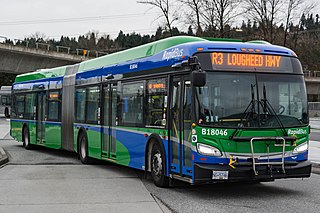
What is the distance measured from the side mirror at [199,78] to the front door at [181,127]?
67cm

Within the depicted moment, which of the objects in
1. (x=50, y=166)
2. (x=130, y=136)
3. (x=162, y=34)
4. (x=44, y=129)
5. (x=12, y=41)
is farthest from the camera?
(x=12, y=41)

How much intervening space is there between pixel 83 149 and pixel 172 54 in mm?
6985

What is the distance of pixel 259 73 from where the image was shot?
10.6 m

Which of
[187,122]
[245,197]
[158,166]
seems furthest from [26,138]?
[245,197]

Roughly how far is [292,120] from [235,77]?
1440mm

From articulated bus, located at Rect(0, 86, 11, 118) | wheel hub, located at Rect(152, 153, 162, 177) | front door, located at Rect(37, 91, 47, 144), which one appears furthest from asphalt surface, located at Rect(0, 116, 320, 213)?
articulated bus, located at Rect(0, 86, 11, 118)

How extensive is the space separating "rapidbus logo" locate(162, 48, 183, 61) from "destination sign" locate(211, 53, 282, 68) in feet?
2.69

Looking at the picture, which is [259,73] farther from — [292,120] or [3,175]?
[3,175]

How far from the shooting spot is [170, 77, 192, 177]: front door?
10.5 meters

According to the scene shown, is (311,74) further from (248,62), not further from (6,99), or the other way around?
(248,62)

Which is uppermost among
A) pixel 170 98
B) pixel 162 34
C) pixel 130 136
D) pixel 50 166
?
pixel 162 34

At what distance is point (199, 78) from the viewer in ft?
32.1

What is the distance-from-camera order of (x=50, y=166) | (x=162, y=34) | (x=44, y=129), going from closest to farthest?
(x=50, y=166) → (x=44, y=129) → (x=162, y=34)

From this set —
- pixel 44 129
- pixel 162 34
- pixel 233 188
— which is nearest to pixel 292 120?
pixel 233 188
